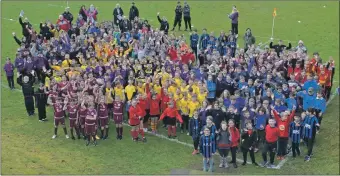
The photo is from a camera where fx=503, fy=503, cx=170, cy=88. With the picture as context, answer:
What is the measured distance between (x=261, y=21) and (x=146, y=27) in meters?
11.1

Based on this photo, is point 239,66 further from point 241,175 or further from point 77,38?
point 77,38

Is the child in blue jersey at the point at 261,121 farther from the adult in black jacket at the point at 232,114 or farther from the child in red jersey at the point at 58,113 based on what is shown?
the child in red jersey at the point at 58,113

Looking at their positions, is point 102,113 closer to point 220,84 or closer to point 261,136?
point 220,84

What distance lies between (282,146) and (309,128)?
101 cm

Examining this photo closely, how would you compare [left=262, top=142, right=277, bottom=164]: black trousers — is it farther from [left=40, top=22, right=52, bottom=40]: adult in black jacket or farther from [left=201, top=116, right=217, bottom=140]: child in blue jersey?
[left=40, top=22, right=52, bottom=40]: adult in black jacket

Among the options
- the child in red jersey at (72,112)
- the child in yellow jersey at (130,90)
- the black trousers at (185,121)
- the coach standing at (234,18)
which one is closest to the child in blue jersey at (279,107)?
the black trousers at (185,121)

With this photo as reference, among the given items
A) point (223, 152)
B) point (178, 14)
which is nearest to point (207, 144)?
point (223, 152)

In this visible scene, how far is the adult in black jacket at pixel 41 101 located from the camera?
18.7 metres

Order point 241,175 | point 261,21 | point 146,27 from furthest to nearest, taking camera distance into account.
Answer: point 261,21, point 146,27, point 241,175

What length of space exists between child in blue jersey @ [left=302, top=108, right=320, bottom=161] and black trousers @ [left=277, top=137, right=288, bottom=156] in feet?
2.30

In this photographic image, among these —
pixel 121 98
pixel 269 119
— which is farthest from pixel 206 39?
pixel 269 119

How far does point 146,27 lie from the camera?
25.0 metres

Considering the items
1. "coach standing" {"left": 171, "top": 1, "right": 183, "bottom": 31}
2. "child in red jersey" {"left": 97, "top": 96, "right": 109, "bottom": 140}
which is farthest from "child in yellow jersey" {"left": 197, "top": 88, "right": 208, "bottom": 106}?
"coach standing" {"left": 171, "top": 1, "right": 183, "bottom": 31}

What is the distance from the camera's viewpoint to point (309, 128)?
15750mm
